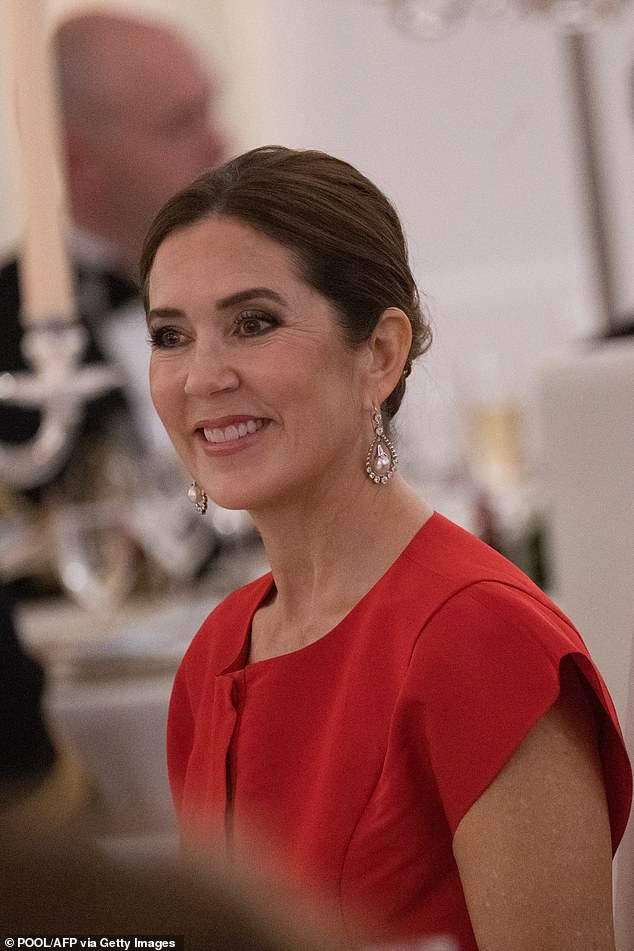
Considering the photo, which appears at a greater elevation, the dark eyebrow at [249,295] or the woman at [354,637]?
the dark eyebrow at [249,295]

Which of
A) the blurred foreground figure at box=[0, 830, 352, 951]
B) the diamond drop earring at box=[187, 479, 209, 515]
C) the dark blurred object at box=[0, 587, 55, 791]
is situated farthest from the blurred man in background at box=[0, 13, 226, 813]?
the blurred foreground figure at box=[0, 830, 352, 951]

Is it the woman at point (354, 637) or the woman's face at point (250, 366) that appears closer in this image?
the woman at point (354, 637)

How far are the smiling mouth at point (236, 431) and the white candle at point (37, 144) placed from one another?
0.45 meters

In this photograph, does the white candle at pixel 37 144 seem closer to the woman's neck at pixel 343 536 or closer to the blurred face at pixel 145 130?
the woman's neck at pixel 343 536

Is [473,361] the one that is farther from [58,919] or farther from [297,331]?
[58,919]

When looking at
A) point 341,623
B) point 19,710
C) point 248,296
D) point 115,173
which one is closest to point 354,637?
point 341,623

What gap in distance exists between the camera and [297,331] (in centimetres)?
96

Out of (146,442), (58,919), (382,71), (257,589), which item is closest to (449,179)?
(382,71)

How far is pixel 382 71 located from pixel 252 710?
3.74m

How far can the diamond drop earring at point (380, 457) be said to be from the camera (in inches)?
40.5

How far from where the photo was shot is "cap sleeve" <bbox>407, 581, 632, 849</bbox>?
0.83m

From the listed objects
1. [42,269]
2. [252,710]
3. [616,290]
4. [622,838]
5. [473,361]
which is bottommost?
[616,290]

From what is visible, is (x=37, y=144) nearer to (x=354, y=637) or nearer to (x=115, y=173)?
(x=354, y=637)

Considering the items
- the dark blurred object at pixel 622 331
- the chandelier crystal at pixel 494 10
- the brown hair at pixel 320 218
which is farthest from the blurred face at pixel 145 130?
the brown hair at pixel 320 218
